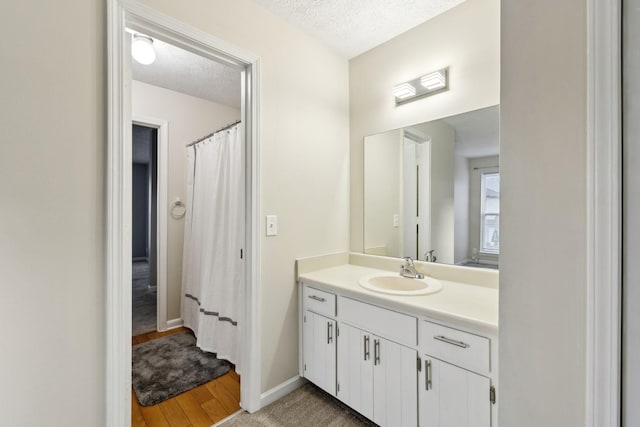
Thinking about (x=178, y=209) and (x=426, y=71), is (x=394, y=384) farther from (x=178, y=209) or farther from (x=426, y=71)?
(x=178, y=209)

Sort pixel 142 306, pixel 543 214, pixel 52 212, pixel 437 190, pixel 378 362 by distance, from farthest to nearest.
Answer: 1. pixel 142 306
2. pixel 437 190
3. pixel 378 362
4. pixel 52 212
5. pixel 543 214

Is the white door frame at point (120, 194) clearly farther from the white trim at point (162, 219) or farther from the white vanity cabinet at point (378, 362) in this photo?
the white trim at point (162, 219)

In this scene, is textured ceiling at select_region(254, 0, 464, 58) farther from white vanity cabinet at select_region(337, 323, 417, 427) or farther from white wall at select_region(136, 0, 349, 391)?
white vanity cabinet at select_region(337, 323, 417, 427)

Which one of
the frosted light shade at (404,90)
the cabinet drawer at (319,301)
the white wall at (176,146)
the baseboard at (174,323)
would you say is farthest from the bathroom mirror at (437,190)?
the baseboard at (174,323)

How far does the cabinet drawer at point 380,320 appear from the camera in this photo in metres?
1.33

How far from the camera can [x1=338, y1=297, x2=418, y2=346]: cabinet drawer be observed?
1.33 m

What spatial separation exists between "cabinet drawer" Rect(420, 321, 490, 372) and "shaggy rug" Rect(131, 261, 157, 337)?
109 inches

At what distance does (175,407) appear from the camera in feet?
5.64

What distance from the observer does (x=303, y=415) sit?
1.64m

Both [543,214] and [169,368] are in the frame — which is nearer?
[543,214]

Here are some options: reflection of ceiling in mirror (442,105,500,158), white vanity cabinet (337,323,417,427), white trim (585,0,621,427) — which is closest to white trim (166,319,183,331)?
white vanity cabinet (337,323,417,427)

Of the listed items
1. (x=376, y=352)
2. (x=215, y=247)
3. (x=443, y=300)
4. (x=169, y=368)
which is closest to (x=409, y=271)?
(x=443, y=300)

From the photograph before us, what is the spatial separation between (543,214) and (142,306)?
4116 mm

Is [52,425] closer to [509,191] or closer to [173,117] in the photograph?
[509,191]
